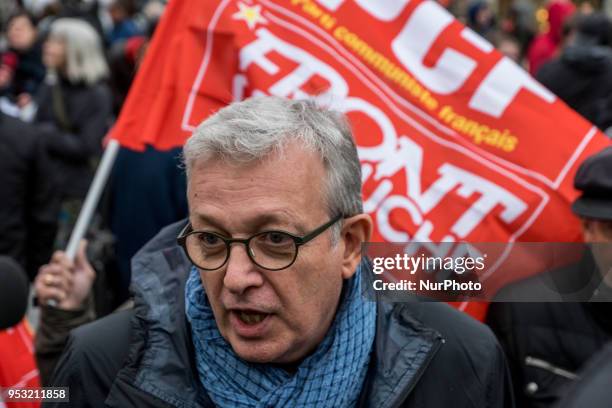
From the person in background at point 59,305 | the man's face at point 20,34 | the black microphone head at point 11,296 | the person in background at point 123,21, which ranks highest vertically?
the black microphone head at point 11,296

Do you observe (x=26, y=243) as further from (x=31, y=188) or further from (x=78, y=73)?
(x=78, y=73)

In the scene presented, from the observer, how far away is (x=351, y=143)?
2271 millimetres

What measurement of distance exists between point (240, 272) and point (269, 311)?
11cm

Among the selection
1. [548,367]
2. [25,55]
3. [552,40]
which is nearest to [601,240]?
[548,367]

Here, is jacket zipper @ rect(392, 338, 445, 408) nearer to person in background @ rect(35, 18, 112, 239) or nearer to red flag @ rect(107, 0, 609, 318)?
red flag @ rect(107, 0, 609, 318)

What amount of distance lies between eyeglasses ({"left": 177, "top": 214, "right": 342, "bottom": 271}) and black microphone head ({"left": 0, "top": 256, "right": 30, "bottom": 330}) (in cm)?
81

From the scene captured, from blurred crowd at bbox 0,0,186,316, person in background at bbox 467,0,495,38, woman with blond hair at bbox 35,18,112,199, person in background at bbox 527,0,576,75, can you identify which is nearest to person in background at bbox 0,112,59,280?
blurred crowd at bbox 0,0,186,316

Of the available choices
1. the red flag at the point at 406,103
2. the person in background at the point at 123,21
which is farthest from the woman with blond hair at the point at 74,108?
the person in background at the point at 123,21

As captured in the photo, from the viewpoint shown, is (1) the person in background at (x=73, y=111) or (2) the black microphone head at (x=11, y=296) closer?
(2) the black microphone head at (x=11, y=296)

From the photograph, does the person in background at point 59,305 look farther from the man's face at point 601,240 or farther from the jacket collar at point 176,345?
the man's face at point 601,240

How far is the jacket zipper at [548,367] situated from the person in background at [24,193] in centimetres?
314

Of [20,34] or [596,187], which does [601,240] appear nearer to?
[596,187]

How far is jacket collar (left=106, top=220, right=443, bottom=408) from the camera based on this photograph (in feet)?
7.03

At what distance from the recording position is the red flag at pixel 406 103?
338cm
